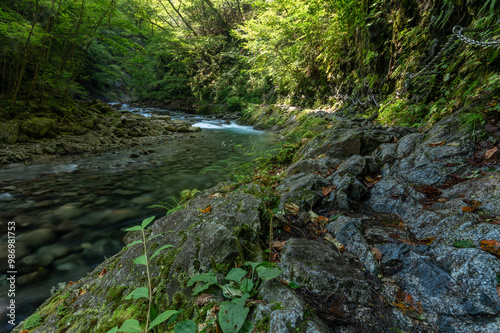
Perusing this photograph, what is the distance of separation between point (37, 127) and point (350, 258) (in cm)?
1132

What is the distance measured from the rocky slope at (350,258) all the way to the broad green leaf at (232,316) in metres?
0.15

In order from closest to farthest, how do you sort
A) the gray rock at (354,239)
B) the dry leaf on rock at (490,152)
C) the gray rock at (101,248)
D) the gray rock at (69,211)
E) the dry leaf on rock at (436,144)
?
the gray rock at (354,239) < the dry leaf on rock at (490,152) < the dry leaf on rock at (436,144) < the gray rock at (101,248) < the gray rock at (69,211)

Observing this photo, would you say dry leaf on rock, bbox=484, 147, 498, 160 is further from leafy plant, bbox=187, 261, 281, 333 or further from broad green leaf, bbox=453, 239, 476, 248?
leafy plant, bbox=187, 261, 281, 333

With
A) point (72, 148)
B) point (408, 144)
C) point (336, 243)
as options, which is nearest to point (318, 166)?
point (408, 144)

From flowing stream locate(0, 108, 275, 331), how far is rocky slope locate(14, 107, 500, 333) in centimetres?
109

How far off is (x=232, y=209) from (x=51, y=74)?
12.5m

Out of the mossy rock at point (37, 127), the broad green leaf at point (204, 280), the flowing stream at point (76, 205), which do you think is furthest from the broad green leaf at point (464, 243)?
the mossy rock at point (37, 127)

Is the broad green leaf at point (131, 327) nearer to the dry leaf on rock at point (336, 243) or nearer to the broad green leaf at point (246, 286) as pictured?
the broad green leaf at point (246, 286)

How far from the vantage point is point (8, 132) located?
24.4ft

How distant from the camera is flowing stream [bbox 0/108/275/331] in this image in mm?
2730

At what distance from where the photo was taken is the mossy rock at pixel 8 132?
7.33 meters

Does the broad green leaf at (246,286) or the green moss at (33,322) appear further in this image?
the green moss at (33,322)

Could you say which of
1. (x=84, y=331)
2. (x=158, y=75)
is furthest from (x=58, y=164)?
(x=158, y=75)

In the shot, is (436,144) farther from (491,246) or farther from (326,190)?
(491,246)
